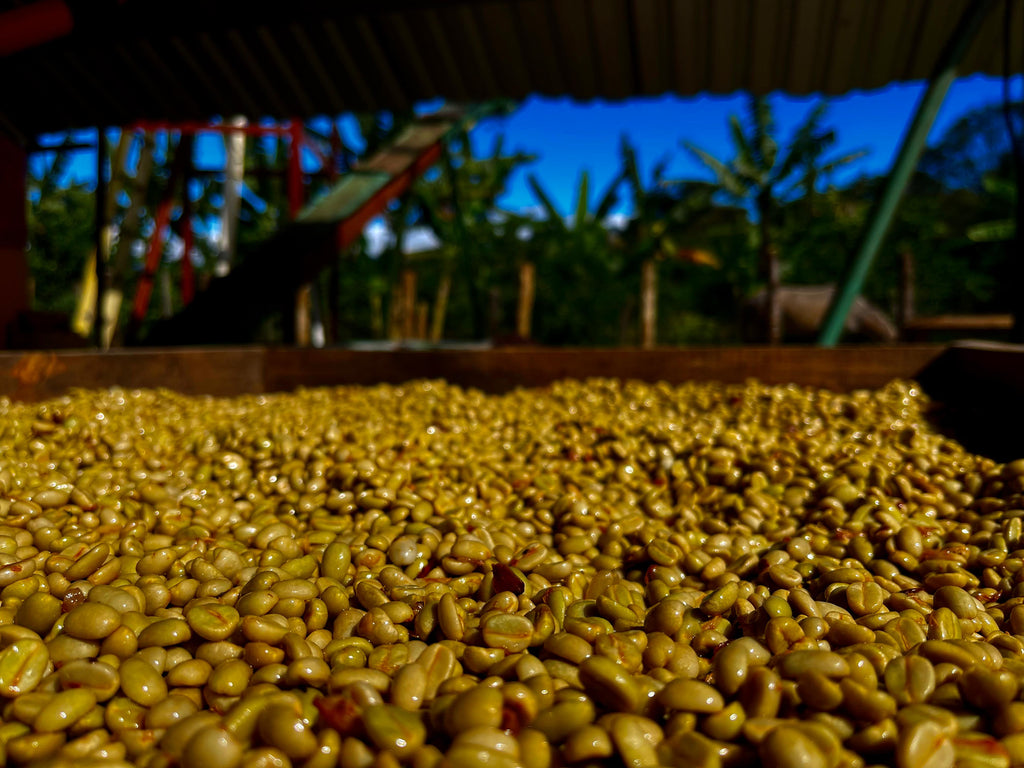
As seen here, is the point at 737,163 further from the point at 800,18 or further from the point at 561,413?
the point at 561,413

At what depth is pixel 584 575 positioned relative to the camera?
4.25ft

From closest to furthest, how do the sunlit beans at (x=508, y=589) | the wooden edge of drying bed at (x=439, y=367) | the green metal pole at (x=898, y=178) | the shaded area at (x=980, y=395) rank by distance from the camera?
the sunlit beans at (x=508, y=589) → the shaded area at (x=980, y=395) → the wooden edge of drying bed at (x=439, y=367) → the green metal pole at (x=898, y=178)

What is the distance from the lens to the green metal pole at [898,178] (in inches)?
116

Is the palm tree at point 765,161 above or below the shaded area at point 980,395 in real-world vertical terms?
above

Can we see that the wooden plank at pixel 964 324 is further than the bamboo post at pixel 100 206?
Yes

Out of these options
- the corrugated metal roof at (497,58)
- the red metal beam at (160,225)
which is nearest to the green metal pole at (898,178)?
the corrugated metal roof at (497,58)

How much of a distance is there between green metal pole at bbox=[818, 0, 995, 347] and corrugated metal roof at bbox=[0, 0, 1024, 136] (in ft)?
0.96

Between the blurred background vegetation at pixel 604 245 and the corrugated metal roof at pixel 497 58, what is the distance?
323 centimetres

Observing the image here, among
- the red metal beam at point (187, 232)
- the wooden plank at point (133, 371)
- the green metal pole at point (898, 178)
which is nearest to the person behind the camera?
the wooden plank at point (133, 371)

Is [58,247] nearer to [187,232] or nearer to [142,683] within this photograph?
[187,232]

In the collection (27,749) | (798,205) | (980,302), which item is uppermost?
(798,205)

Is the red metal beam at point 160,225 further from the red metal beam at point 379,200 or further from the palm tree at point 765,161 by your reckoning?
the palm tree at point 765,161

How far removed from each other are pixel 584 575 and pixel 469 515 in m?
0.36

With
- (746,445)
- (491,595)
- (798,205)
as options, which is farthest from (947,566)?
(798,205)
